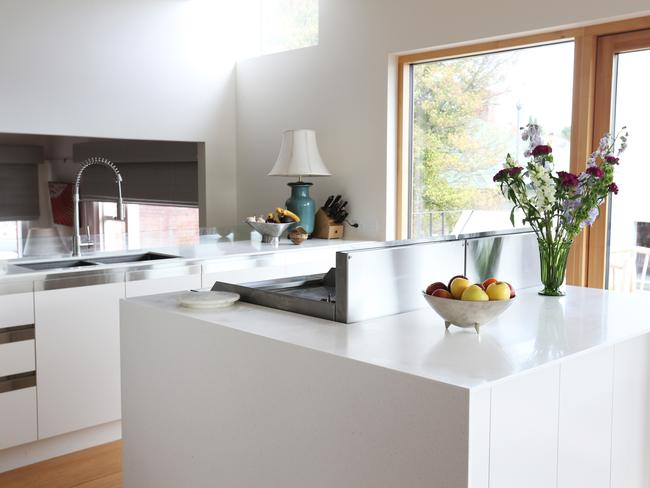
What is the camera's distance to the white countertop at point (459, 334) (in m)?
1.61

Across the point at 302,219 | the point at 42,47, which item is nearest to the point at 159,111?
the point at 42,47

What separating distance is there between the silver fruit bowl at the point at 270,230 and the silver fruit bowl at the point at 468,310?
231cm

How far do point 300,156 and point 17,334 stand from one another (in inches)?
78.5

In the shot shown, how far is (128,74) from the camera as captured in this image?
446cm

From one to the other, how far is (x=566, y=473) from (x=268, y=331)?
83 cm

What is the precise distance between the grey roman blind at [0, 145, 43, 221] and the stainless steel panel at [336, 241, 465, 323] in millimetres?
2676

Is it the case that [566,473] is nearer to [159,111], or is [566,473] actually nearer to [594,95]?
[594,95]

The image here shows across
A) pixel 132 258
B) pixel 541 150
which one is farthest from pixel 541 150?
pixel 132 258

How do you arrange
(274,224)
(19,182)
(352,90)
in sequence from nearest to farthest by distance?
(19,182) < (274,224) < (352,90)

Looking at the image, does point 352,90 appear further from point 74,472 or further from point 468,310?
point 468,310

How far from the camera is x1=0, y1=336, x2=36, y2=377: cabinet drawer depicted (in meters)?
2.96

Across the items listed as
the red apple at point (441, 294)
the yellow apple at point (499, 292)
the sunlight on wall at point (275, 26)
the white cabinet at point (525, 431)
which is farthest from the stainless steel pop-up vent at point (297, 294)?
the sunlight on wall at point (275, 26)

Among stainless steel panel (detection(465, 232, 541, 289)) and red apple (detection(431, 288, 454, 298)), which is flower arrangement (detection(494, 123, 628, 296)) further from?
red apple (detection(431, 288, 454, 298))

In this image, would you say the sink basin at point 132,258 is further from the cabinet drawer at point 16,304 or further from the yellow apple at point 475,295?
the yellow apple at point 475,295
